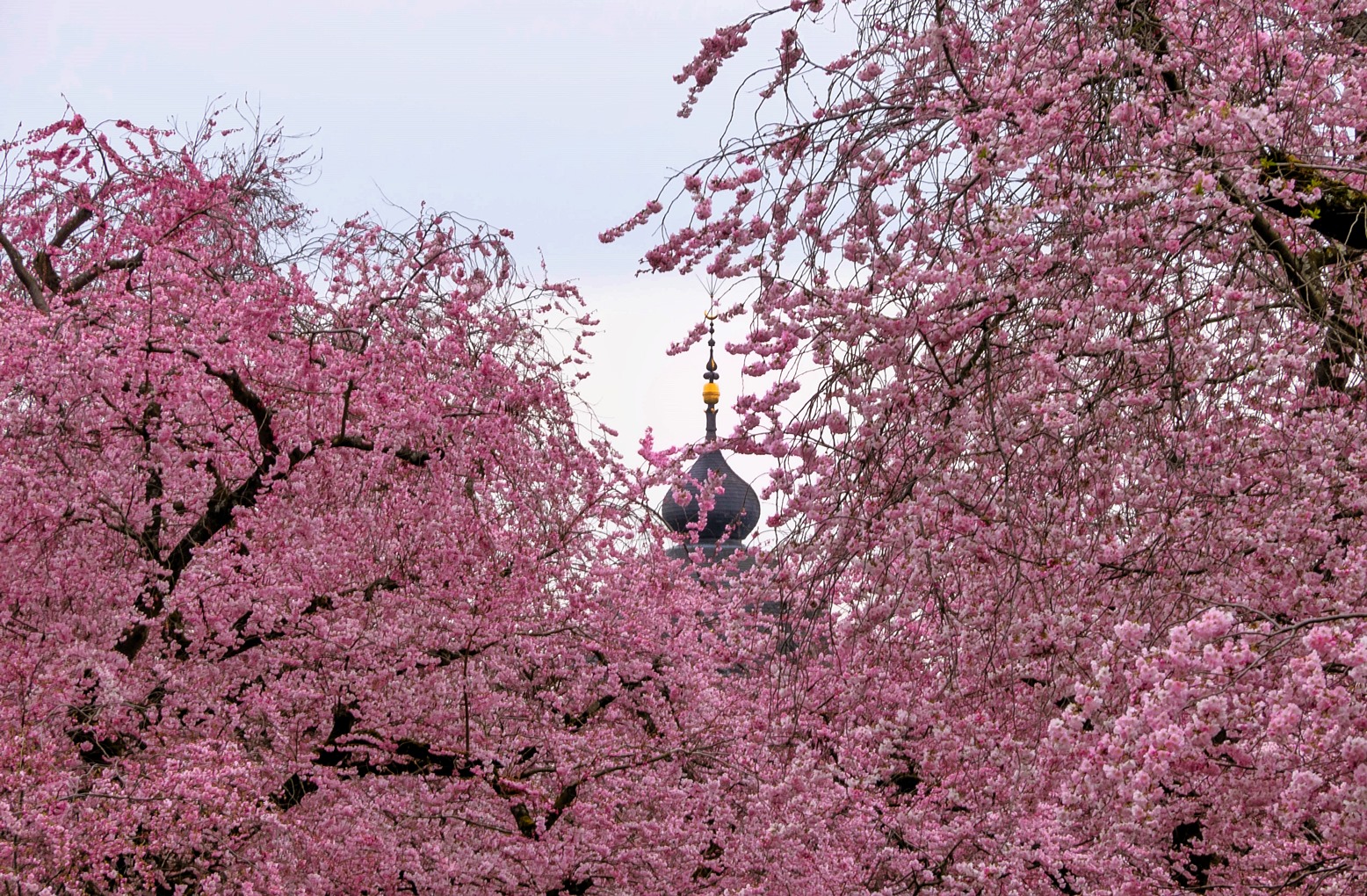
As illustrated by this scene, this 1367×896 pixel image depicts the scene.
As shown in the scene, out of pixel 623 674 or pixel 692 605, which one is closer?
pixel 623 674

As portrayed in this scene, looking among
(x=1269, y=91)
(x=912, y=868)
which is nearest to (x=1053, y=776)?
(x=1269, y=91)

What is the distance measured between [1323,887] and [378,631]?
16.2ft

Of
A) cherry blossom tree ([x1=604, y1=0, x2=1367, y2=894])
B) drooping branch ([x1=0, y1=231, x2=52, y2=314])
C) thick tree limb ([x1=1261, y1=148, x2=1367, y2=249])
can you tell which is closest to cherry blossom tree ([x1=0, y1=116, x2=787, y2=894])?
drooping branch ([x1=0, y1=231, x2=52, y2=314])

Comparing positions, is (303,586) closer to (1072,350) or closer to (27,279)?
(27,279)

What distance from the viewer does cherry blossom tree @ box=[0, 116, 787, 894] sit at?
620 cm

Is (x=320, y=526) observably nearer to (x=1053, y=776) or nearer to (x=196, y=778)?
(x=196, y=778)

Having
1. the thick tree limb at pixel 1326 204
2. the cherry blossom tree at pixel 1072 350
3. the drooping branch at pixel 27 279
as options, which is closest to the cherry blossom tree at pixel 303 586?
the drooping branch at pixel 27 279

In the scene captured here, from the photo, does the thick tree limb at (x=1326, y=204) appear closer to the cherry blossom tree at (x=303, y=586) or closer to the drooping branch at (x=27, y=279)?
the cherry blossom tree at (x=303, y=586)

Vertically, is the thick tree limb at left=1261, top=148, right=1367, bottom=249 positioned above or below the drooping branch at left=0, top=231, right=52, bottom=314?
below

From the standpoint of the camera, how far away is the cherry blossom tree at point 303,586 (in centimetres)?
620

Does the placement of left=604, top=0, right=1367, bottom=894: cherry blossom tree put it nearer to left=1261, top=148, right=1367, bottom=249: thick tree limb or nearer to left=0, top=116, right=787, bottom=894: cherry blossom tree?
left=1261, top=148, right=1367, bottom=249: thick tree limb

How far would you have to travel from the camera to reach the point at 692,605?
10172mm

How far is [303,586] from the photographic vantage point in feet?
22.9

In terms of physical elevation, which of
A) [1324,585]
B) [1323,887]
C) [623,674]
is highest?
[623,674]
